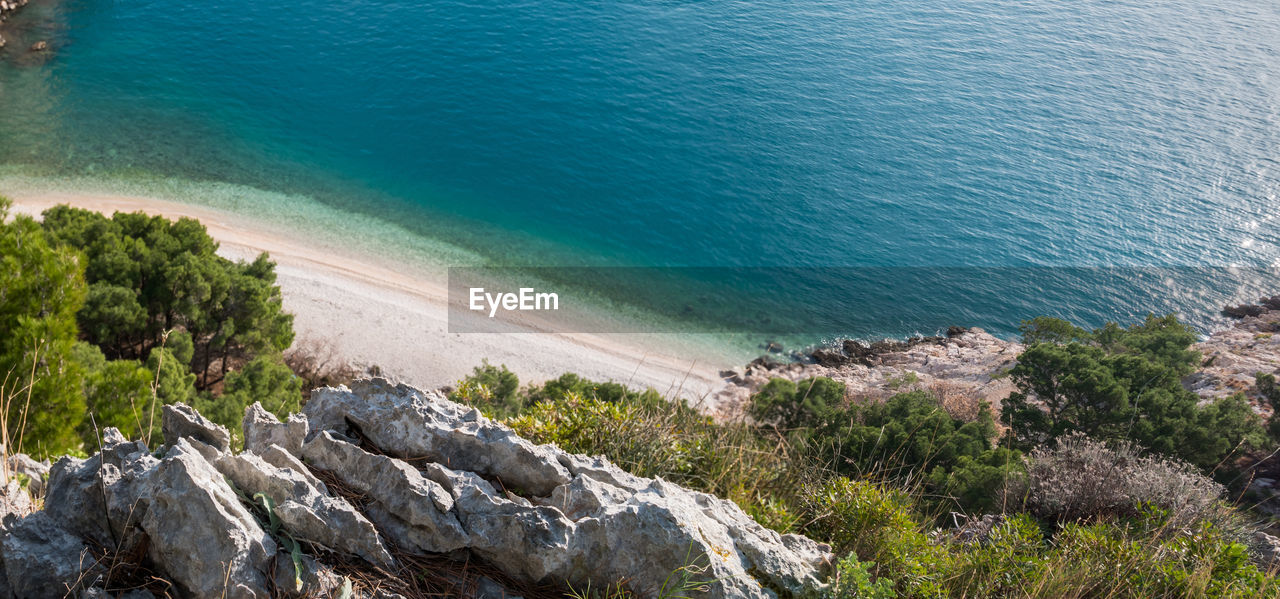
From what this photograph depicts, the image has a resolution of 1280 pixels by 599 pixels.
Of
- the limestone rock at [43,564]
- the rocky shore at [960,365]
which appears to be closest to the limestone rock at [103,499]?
the limestone rock at [43,564]

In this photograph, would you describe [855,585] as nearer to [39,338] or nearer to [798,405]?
[39,338]

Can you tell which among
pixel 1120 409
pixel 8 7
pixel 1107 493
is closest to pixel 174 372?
pixel 1107 493

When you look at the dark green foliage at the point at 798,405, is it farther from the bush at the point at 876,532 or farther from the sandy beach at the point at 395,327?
the bush at the point at 876,532

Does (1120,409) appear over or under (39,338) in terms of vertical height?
under

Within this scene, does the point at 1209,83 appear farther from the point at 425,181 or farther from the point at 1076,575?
the point at 1076,575

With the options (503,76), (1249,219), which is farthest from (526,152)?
(1249,219)
